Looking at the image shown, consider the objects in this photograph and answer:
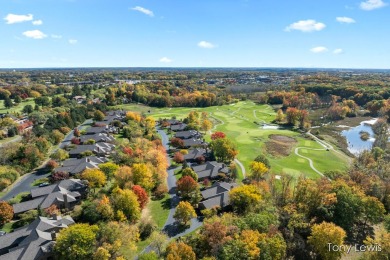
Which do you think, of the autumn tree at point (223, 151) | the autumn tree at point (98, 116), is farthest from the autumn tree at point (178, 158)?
the autumn tree at point (98, 116)

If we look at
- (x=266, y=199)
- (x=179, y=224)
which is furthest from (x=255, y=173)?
(x=179, y=224)

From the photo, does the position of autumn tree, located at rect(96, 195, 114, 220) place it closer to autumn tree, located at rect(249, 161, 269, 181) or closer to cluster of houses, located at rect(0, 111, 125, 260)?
cluster of houses, located at rect(0, 111, 125, 260)

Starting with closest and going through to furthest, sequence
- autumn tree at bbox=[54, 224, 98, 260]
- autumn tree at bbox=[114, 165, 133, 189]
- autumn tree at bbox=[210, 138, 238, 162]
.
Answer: autumn tree at bbox=[54, 224, 98, 260], autumn tree at bbox=[114, 165, 133, 189], autumn tree at bbox=[210, 138, 238, 162]

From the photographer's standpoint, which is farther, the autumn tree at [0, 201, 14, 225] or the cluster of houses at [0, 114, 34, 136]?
the cluster of houses at [0, 114, 34, 136]

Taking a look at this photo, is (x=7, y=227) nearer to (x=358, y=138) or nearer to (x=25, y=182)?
(x=25, y=182)

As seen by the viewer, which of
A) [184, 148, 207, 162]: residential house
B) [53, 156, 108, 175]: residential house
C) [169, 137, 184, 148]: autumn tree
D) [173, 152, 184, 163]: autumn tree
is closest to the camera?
[53, 156, 108, 175]: residential house

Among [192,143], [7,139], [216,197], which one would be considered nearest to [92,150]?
[192,143]

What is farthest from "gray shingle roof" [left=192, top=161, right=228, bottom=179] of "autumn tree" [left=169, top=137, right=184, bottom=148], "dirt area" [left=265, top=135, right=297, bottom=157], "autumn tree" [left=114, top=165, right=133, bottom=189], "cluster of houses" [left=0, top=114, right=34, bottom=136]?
"cluster of houses" [left=0, top=114, right=34, bottom=136]
